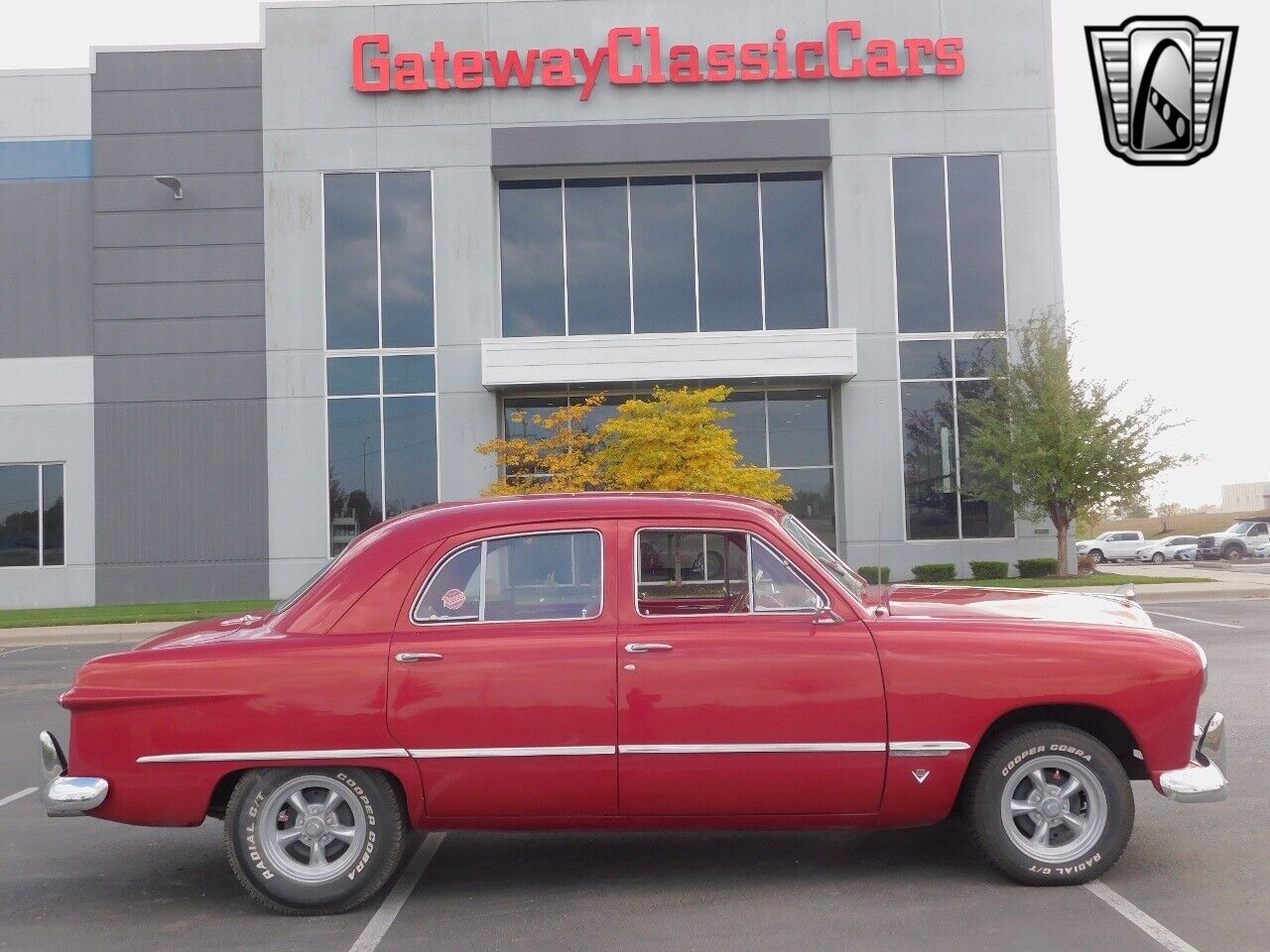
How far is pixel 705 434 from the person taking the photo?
24.1m

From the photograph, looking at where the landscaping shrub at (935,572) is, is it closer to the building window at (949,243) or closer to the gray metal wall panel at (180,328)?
the building window at (949,243)

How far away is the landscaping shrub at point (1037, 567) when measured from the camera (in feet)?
89.7

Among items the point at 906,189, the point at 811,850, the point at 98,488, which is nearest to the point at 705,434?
the point at 906,189

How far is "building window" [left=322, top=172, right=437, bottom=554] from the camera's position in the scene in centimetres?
2783

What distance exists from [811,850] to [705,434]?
18.3 meters

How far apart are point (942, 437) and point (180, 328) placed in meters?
18.4

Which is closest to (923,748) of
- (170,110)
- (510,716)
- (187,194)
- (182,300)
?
(510,716)

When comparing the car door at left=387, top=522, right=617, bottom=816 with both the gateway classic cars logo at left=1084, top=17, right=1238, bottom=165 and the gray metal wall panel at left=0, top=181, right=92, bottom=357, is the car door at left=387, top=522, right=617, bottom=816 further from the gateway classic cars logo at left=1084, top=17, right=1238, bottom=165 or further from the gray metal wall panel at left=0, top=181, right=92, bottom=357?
the gray metal wall panel at left=0, top=181, right=92, bottom=357

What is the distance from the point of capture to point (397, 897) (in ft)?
17.8

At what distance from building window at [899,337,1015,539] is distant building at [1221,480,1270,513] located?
291 feet

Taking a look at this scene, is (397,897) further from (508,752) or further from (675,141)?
(675,141)

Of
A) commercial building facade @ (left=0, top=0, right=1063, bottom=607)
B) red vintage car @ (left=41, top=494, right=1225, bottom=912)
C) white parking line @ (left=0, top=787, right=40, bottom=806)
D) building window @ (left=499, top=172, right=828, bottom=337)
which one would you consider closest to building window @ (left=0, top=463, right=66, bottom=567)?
commercial building facade @ (left=0, top=0, right=1063, bottom=607)

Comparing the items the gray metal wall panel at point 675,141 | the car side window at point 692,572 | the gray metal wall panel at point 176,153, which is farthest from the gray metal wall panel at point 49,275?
the car side window at point 692,572

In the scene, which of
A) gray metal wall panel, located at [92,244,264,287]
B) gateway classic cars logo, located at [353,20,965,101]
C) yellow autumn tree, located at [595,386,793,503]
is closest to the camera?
yellow autumn tree, located at [595,386,793,503]
